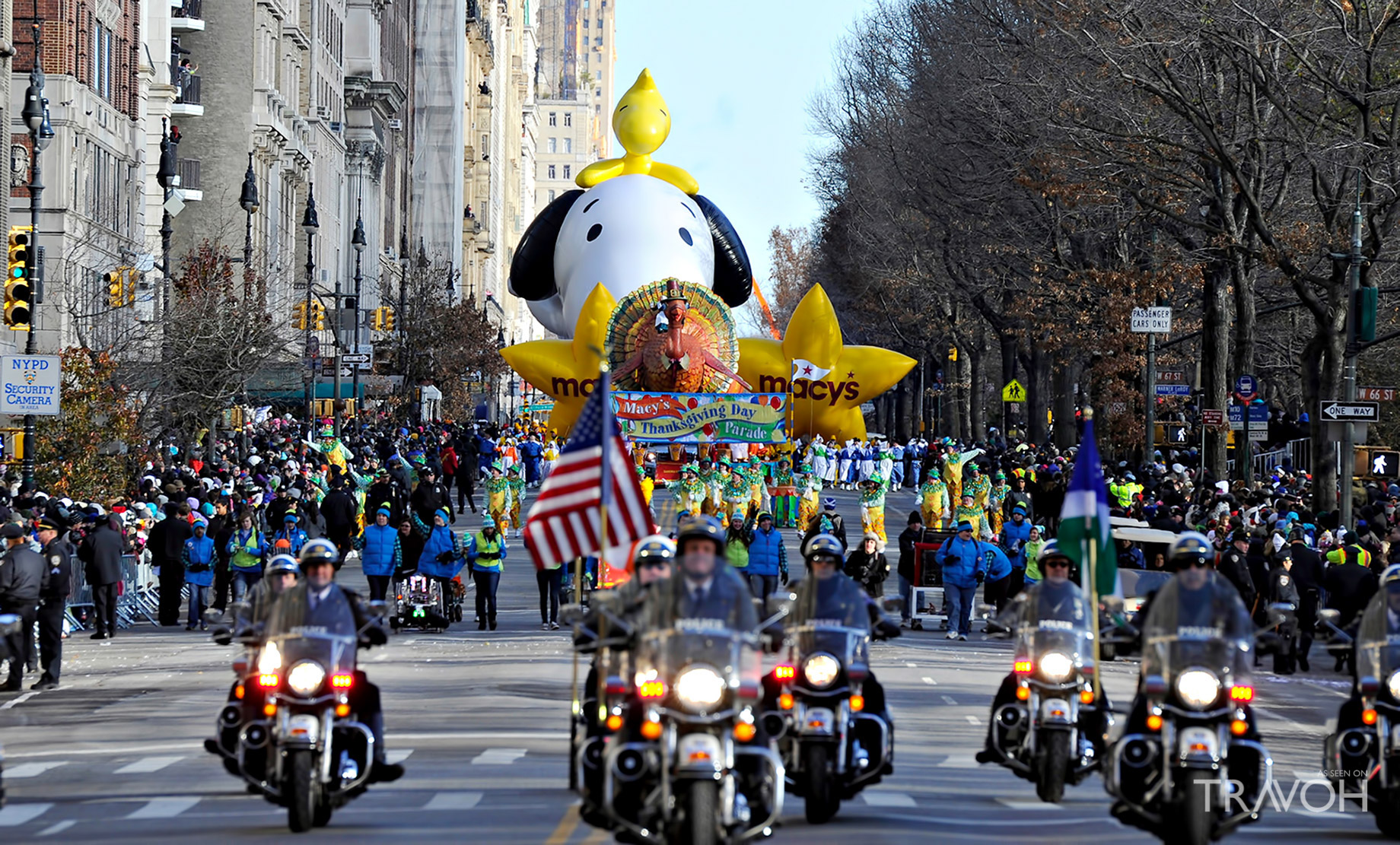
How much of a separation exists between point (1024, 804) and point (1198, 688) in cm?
268

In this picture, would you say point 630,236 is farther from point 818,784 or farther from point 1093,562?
point 818,784

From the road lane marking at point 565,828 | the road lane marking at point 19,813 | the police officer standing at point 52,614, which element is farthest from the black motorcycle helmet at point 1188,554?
A: the police officer standing at point 52,614

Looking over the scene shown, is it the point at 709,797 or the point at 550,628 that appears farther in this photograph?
the point at 550,628

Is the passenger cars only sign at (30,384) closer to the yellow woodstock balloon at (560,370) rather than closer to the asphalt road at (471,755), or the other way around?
the asphalt road at (471,755)

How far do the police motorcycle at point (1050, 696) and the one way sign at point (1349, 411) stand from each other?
16.0m

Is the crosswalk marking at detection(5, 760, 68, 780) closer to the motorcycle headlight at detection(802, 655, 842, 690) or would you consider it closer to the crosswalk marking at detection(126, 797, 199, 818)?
the crosswalk marking at detection(126, 797, 199, 818)

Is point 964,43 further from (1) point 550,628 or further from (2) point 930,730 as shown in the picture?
(2) point 930,730

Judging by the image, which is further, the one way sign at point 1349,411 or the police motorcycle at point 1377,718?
the one way sign at point 1349,411

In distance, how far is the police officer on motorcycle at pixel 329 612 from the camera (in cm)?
1252

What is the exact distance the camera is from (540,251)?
170ft

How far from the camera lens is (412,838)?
1207 cm

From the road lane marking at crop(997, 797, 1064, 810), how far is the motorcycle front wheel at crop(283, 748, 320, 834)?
13.0 feet

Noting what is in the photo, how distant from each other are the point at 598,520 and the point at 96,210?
42237 mm

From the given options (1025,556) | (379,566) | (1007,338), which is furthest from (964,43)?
(379,566)
